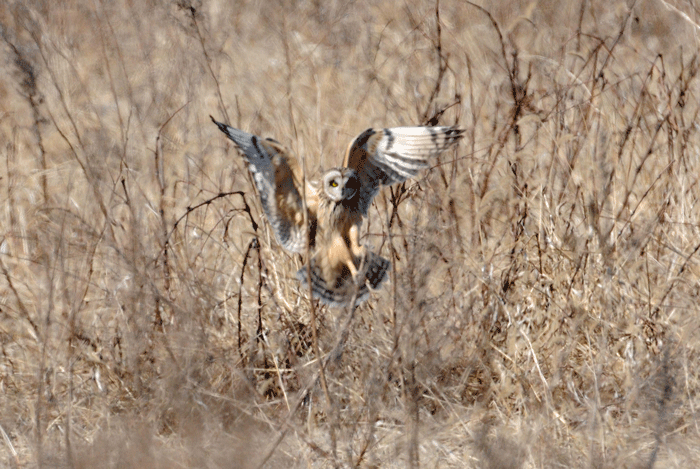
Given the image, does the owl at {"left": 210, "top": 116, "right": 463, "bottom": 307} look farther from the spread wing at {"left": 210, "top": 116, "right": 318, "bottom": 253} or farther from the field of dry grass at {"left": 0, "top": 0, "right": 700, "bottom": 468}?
the field of dry grass at {"left": 0, "top": 0, "right": 700, "bottom": 468}

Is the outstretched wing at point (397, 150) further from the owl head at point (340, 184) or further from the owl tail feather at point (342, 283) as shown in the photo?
the owl tail feather at point (342, 283)

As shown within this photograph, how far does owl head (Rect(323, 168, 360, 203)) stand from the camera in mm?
2533

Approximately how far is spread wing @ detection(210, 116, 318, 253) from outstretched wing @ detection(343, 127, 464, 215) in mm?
206

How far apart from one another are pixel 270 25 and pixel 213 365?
13.5 feet

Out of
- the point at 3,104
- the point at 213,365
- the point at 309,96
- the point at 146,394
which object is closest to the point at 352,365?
the point at 213,365

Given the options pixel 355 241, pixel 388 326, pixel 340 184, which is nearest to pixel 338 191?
pixel 340 184

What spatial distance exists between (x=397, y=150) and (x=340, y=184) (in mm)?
240

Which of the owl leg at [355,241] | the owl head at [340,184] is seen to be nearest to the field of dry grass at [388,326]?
the owl leg at [355,241]

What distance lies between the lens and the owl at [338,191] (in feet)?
8.46

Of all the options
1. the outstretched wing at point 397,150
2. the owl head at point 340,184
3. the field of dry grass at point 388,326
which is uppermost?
the outstretched wing at point 397,150

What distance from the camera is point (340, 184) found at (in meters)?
2.54

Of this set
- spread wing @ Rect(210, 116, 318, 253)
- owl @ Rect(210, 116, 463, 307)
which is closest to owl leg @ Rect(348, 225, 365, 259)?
owl @ Rect(210, 116, 463, 307)

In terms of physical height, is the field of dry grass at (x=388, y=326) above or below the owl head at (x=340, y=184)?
below

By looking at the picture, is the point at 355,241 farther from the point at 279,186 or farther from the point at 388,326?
the point at 388,326
